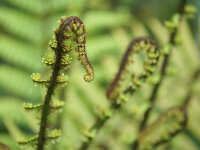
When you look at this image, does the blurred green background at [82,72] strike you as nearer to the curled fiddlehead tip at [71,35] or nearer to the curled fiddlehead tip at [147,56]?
the curled fiddlehead tip at [147,56]

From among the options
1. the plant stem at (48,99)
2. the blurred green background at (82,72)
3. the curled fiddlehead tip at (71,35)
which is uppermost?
the blurred green background at (82,72)

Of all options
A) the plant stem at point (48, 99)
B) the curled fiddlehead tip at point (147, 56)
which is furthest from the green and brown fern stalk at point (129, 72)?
the plant stem at point (48, 99)

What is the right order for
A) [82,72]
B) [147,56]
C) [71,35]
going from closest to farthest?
[71,35] < [147,56] < [82,72]

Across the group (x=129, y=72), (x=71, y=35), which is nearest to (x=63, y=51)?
(x=71, y=35)

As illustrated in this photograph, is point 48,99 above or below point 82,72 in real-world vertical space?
below

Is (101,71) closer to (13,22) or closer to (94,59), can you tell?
(94,59)

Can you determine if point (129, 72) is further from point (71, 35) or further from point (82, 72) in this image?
point (82, 72)
